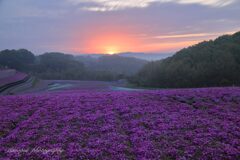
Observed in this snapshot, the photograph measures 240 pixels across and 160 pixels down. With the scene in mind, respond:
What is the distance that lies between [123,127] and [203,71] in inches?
904

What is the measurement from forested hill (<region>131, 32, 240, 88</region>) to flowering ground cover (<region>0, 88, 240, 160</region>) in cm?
1625

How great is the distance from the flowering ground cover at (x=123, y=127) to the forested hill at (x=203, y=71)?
53.3ft

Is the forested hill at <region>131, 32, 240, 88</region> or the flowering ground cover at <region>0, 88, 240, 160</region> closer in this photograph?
the flowering ground cover at <region>0, 88, 240, 160</region>

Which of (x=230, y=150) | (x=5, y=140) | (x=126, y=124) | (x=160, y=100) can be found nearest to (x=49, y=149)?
(x=5, y=140)

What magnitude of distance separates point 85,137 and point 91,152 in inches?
55.5

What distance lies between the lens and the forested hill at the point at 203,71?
30281 millimetres

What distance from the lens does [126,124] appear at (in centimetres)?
971

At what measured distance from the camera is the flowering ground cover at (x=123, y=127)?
7074 mm

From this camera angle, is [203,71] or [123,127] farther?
[203,71]

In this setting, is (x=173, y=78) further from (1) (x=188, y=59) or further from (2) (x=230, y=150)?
(2) (x=230, y=150)

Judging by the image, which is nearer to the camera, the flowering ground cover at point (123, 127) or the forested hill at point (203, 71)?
the flowering ground cover at point (123, 127)

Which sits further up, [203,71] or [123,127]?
[203,71]

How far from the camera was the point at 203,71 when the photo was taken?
30297mm

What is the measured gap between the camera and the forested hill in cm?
3028
